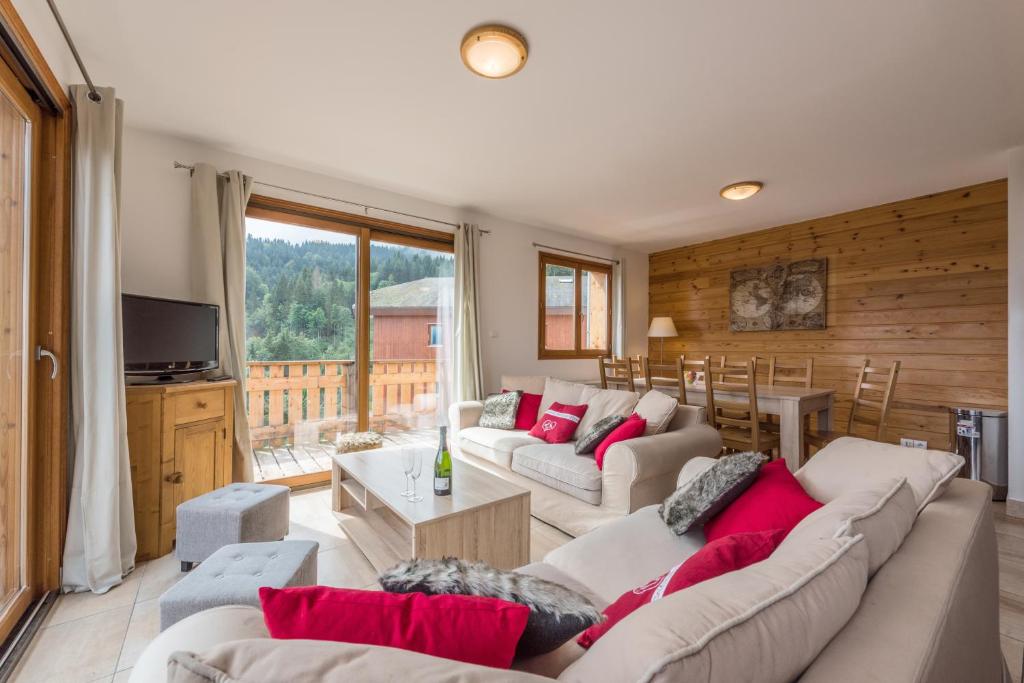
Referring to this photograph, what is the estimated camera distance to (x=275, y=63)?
6.98 feet

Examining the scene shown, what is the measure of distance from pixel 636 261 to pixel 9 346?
5.83 m

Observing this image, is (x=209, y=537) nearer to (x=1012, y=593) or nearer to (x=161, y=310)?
(x=161, y=310)

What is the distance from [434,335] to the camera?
4246mm

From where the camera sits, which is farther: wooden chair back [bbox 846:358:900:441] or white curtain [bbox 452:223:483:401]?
white curtain [bbox 452:223:483:401]

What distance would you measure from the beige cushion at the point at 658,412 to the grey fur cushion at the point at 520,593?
1963 mm

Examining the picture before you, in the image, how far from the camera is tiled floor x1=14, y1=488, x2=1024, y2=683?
1.56 m

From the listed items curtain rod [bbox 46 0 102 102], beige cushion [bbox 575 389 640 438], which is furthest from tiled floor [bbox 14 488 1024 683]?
curtain rod [bbox 46 0 102 102]

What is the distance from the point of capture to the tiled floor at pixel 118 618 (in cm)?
155

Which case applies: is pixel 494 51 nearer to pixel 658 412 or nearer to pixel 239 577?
pixel 658 412

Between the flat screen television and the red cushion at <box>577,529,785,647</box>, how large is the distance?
2.66 meters

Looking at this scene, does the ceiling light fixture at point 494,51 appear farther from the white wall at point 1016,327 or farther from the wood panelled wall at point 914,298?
the wood panelled wall at point 914,298

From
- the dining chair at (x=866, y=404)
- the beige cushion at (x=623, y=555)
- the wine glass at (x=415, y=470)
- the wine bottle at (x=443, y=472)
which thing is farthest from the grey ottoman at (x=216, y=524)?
the dining chair at (x=866, y=404)

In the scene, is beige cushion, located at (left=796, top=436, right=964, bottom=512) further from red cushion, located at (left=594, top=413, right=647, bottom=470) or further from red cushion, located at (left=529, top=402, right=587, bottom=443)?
red cushion, located at (left=529, top=402, right=587, bottom=443)

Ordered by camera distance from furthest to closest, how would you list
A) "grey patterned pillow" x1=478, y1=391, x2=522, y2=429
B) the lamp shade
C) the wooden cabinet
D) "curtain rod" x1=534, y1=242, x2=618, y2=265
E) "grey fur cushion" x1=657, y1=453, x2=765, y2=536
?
the lamp shade < "curtain rod" x1=534, y1=242, x2=618, y2=265 < "grey patterned pillow" x1=478, y1=391, x2=522, y2=429 < the wooden cabinet < "grey fur cushion" x1=657, y1=453, x2=765, y2=536
